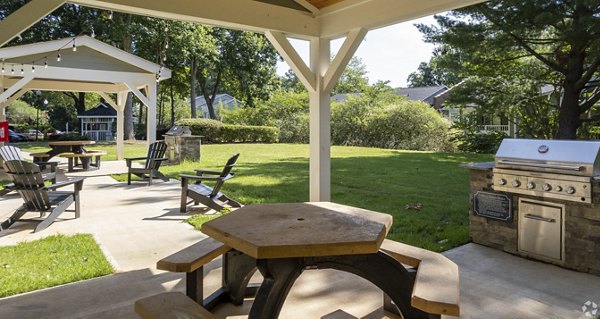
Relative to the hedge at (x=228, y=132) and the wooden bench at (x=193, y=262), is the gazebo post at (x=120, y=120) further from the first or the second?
the wooden bench at (x=193, y=262)

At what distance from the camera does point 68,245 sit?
3959 millimetres

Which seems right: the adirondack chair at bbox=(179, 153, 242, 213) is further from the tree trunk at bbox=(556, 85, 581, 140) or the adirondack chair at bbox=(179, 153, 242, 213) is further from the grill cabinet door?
the tree trunk at bbox=(556, 85, 581, 140)

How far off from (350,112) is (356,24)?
13876 mm

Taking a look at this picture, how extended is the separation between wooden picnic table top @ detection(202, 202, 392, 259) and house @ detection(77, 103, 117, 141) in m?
30.3

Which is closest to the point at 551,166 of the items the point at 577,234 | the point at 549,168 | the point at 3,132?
the point at 549,168

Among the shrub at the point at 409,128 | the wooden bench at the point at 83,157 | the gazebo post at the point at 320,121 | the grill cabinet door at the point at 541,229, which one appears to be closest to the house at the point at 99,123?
the wooden bench at the point at 83,157

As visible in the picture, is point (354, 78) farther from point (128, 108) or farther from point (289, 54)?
point (289, 54)

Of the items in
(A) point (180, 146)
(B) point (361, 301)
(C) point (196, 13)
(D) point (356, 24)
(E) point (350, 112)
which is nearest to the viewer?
(B) point (361, 301)

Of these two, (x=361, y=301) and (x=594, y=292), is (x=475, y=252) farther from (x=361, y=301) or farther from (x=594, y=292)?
(x=361, y=301)

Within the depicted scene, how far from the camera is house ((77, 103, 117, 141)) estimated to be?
30266mm

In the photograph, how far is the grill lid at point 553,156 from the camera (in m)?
3.20

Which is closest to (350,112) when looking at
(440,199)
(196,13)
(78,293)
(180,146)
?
(180,146)

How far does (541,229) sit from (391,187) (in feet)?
12.5

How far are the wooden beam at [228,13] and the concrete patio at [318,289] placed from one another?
7.47 feet
